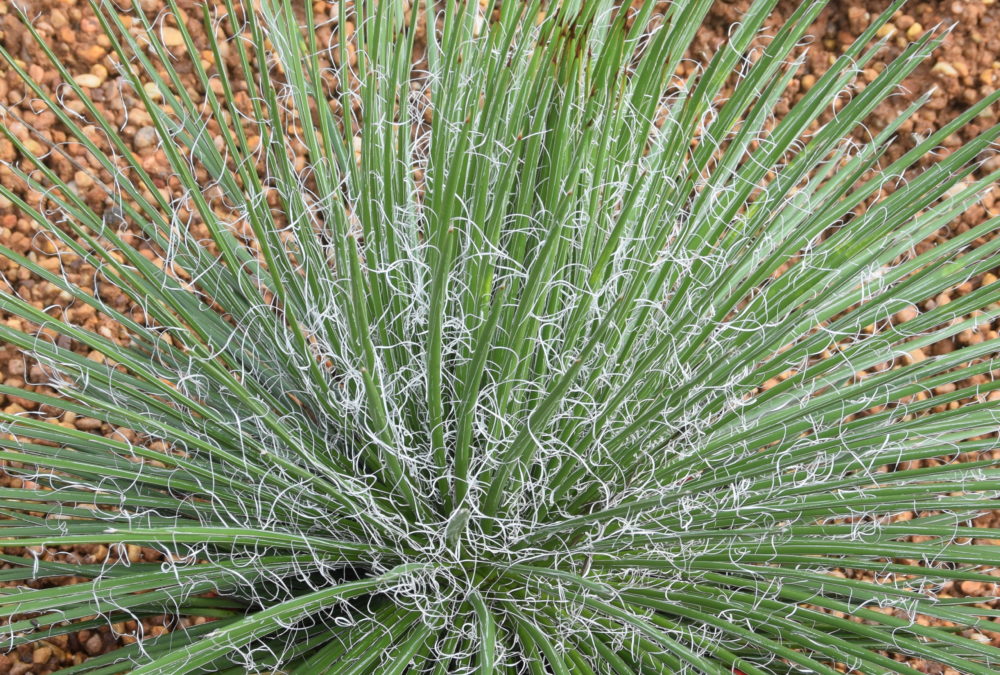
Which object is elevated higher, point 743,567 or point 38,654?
point 743,567

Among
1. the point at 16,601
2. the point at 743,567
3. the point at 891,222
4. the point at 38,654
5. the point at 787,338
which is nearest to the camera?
the point at 16,601

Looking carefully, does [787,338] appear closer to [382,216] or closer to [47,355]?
[382,216]

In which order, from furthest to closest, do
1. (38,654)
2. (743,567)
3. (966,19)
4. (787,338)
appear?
(966,19) → (38,654) → (787,338) → (743,567)

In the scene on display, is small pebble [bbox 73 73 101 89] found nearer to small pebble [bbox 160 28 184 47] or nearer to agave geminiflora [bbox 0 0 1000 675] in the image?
small pebble [bbox 160 28 184 47]

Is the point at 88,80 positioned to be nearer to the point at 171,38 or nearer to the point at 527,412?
the point at 171,38

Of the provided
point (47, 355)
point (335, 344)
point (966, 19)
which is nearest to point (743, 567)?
point (335, 344)

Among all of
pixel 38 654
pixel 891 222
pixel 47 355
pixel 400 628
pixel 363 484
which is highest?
pixel 891 222

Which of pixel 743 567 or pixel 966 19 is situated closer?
pixel 743 567

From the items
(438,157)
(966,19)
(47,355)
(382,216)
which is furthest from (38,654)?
(966,19)
